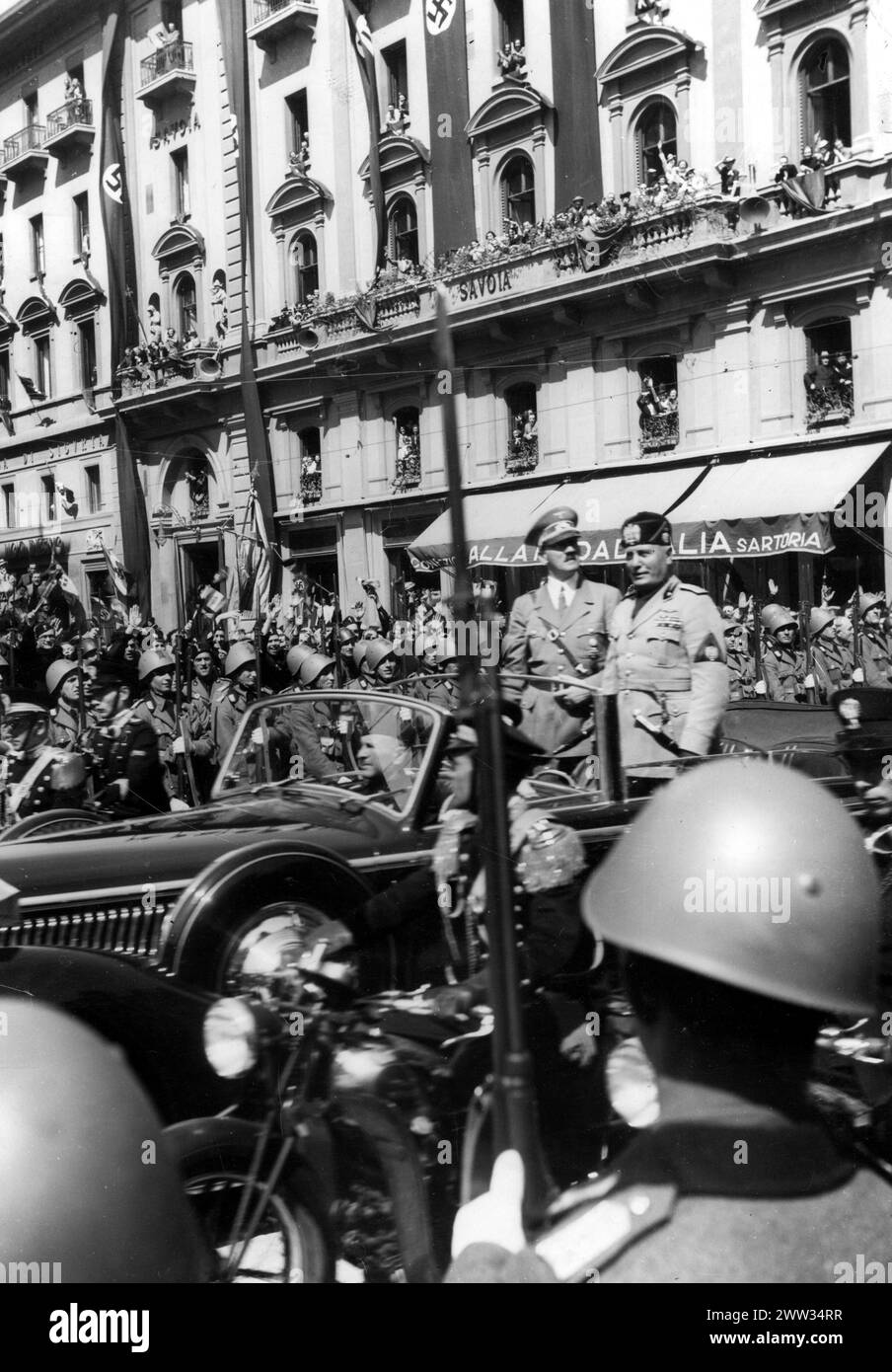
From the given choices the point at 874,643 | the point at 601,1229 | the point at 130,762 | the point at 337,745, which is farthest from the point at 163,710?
the point at 874,643

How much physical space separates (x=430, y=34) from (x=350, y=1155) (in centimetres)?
225

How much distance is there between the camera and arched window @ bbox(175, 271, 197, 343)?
3.00 metres

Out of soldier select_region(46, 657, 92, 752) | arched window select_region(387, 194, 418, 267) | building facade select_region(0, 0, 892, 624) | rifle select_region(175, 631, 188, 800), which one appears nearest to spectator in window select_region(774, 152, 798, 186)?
building facade select_region(0, 0, 892, 624)

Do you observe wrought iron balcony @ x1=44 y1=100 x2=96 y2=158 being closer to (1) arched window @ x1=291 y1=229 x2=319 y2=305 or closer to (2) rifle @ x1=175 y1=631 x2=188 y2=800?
(1) arched window @ x1=291 y1=229 x2=319 y2=305

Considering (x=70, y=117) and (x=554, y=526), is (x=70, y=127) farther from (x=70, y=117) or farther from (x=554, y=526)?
(x=554, y=526)

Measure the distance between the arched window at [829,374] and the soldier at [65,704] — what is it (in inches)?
63.8

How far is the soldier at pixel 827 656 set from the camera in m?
2.64

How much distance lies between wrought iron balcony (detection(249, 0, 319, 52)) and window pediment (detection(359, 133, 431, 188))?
33 centimetres

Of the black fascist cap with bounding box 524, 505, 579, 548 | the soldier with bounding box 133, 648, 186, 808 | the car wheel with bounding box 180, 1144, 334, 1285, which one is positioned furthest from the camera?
the soldier with bounding box 133, 648, 186, 808

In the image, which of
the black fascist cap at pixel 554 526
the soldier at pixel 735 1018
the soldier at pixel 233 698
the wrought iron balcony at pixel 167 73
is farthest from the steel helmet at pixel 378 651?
the wrought iron balcony at pixel 167 73

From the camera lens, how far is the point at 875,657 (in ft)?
8.87

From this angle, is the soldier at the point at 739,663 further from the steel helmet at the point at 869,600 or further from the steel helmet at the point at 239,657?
the steel helmet at the point at 239,657

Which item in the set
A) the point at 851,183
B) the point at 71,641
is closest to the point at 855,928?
the point at 851,183

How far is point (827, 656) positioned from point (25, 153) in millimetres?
2204
